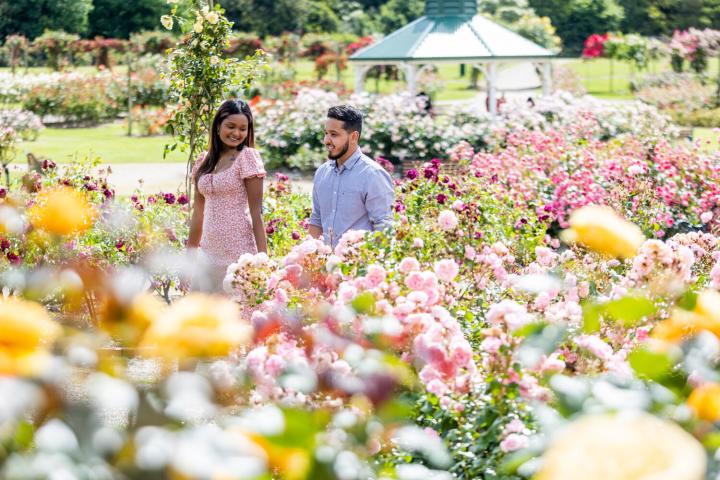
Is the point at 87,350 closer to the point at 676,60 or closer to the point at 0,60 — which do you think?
the point at 676,60

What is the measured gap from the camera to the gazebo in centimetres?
1609

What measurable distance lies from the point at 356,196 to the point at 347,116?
37 cm

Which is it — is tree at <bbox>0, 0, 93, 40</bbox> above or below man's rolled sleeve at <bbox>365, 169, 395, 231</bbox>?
above

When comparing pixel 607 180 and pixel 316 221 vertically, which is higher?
pixel 316 221

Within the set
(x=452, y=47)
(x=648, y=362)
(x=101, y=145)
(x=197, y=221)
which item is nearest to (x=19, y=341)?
(x=648, y=362)

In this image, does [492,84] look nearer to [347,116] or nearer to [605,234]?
[347,116]

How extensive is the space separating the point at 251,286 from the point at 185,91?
373cm

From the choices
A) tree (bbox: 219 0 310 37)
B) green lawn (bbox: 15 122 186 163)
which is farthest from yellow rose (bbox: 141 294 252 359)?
tree (bbox: 219 0 310 37)

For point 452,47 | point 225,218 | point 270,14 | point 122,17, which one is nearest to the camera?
point 225,218

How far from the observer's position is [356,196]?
483 centimetres

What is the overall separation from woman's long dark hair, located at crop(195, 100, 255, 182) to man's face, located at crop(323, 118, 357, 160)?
13.7 inches

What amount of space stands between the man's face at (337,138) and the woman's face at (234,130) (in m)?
0.37

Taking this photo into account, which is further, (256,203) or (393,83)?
(393,83)

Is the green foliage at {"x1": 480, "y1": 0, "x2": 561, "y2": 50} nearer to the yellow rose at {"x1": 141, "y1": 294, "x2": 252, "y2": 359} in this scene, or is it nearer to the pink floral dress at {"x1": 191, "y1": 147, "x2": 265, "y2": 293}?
the pink floral dress at {"x1": 191, "y1": 147, "x2": 265, "y2": 293}
